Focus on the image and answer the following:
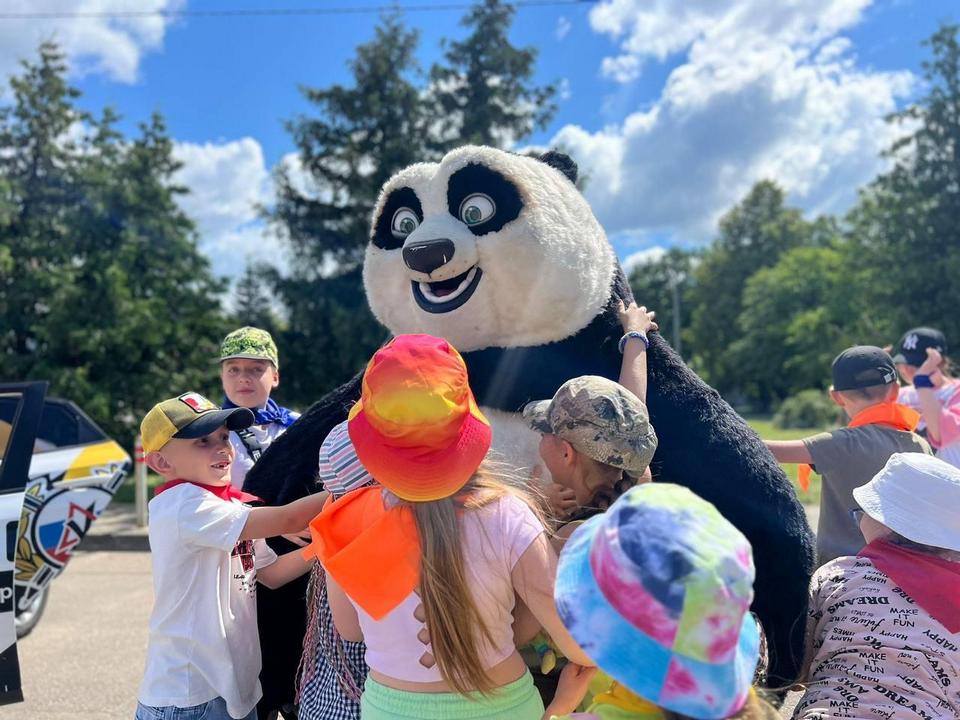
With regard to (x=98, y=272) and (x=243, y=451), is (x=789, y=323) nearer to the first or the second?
(x=98, y=272)

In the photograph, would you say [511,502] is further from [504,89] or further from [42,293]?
[504,89]

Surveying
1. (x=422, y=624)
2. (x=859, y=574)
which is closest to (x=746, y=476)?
(x=859, y=574)

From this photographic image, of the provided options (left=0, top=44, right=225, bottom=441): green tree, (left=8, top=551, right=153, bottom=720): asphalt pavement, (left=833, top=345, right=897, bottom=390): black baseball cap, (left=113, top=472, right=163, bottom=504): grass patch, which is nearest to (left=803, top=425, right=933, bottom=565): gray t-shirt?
(left=833, top=345, right=897, bottom=390): black baseball cap

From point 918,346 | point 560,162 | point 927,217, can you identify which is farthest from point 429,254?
point 927,217

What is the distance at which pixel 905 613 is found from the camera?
5.82ft

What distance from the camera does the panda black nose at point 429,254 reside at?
89.1 inches

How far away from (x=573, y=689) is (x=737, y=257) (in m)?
49.4

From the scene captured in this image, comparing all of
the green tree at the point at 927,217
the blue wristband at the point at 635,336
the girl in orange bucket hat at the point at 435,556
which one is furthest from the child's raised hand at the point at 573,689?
the green tree at the point at 927,217

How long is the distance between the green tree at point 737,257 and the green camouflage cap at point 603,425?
45.7 meters

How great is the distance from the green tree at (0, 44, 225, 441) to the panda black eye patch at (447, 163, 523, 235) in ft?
35.7

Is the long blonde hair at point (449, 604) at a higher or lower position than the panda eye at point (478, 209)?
lower

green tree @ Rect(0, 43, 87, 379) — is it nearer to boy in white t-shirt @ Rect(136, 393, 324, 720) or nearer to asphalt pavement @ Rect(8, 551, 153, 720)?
asphalt pavement @ Rect(8, 551, 153, 720)

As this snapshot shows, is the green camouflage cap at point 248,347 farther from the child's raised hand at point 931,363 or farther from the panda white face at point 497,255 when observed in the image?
the child's raised hand at point 931,363

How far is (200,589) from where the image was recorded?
2016 millimetres
